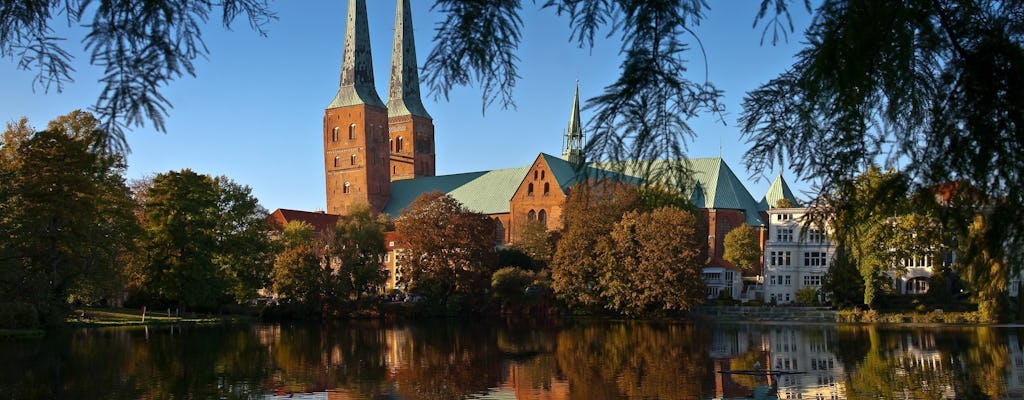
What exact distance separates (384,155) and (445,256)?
4079 cm

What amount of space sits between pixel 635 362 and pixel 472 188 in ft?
229

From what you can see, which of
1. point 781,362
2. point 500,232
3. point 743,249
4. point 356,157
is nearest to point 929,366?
point 781,362

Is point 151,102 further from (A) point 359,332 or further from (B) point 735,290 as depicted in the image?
(B) point 735,290

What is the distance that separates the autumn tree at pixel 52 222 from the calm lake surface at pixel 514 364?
2302 mm

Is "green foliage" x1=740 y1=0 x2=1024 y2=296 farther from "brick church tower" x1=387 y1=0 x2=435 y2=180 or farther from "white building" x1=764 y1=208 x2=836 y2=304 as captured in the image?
"brick church tower" x1=387 y1=0 x2=435 y2=180

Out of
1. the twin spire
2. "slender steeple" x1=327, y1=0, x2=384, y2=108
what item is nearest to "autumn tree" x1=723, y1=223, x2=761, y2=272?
the twin spire

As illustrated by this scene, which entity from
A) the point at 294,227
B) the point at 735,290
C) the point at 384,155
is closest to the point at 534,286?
the point at 735,290

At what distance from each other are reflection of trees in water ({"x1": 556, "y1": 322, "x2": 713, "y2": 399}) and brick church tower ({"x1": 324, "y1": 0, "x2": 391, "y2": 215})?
5560 centimetres

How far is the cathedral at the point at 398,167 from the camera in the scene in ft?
279

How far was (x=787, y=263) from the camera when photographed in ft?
208

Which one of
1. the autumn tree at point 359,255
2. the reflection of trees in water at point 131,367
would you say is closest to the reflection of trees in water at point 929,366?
the reflection of trees in water at point 131,367

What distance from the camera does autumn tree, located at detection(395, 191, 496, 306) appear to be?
61.3 m

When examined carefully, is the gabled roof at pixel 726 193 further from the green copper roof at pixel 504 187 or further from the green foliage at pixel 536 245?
the green foliage at pixel 536 245

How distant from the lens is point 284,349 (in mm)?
34594
